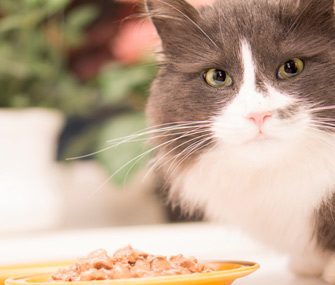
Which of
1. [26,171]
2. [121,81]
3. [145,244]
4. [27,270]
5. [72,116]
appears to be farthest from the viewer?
[72,116]

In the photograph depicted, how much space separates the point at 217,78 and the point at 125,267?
43 cm

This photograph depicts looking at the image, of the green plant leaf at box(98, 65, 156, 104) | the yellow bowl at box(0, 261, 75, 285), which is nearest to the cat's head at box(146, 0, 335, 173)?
the yellow bowl at box(0, 261, 75, 285)

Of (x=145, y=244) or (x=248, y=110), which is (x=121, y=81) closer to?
(x=145, y=244)

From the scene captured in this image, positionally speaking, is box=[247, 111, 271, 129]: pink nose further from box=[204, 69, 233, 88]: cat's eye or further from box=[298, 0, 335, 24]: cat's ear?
box=[298, 0, 335, 24]: cat's ear

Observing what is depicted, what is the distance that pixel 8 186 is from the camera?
1738 millimetres

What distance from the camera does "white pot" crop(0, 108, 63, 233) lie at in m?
1.73

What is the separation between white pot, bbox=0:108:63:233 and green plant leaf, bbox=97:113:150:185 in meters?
0.19

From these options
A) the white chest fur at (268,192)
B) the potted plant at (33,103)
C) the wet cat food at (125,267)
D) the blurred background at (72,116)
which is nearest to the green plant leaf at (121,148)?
the blurred background at (72,116)

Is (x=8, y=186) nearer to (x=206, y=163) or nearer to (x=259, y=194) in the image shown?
(x=206, y=163)

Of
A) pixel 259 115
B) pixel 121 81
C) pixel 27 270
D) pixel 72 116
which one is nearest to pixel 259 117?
pixel 259 115

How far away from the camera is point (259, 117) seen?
2.97ft

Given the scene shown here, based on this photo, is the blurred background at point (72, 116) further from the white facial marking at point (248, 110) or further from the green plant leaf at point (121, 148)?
the white facial marking at point (248, 110)

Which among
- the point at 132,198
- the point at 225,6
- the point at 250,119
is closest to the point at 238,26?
the point at 225,6

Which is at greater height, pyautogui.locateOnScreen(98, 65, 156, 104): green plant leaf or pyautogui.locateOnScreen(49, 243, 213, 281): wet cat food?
pyautogui.locateOnScreen(98, 65, 156, 104): green plant leaf
